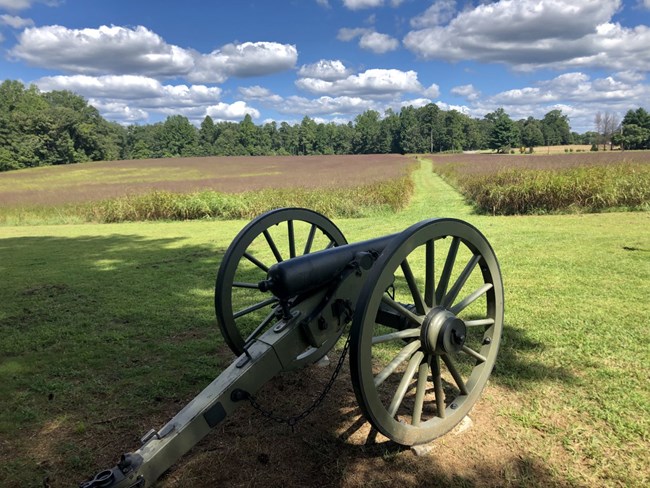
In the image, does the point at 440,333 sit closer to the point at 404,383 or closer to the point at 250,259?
the point at 404,383

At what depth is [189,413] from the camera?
7.43 feet

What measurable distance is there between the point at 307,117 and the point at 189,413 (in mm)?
110746

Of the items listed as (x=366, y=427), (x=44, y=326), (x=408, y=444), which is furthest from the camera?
(x=44, y=326)

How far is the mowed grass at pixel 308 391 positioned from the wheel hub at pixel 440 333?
70cm

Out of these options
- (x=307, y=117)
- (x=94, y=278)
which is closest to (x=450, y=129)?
(x=307, y=117)

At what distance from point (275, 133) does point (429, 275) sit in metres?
110

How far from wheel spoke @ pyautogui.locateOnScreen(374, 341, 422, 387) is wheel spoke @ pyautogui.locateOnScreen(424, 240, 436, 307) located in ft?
0.88

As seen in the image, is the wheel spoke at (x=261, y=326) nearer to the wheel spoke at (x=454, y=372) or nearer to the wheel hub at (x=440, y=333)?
the wheel hub at (x=440, y=333)

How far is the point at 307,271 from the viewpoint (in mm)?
2631

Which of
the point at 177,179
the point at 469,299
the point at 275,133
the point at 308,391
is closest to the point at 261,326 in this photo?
the point at 308,391

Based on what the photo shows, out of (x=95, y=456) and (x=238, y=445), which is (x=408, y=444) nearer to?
(x=238, y=445)

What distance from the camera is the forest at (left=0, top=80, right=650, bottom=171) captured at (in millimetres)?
67875

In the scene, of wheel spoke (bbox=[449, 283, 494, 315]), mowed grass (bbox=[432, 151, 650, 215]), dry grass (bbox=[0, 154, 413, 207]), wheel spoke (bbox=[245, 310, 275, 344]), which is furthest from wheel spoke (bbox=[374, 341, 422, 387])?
dry grass (bbox=[0, 154, 413, 207])

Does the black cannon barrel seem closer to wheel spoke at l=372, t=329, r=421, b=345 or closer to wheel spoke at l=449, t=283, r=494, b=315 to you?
wheel spoke at l=372, t=329, r=421, b=345
